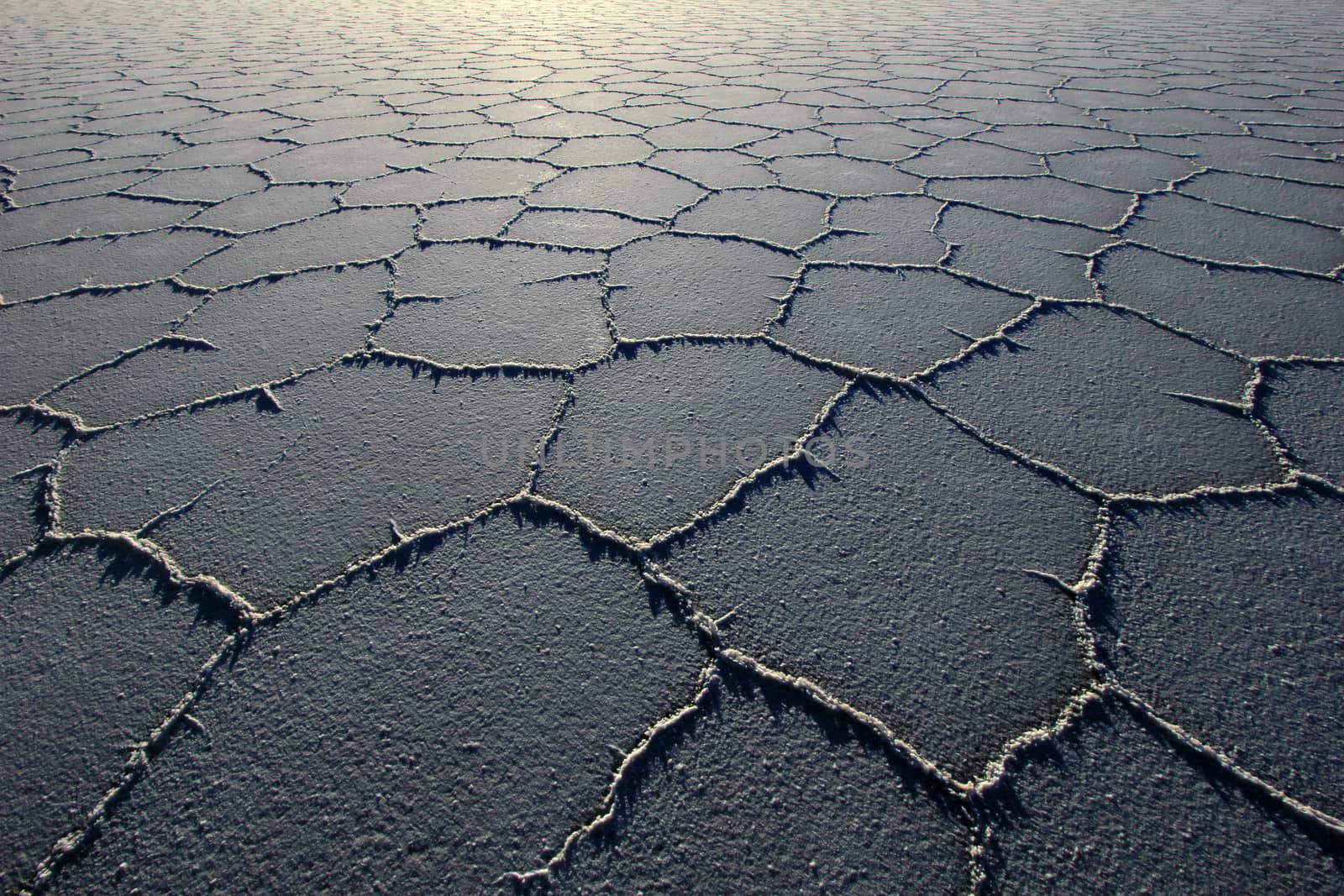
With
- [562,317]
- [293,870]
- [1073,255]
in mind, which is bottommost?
[293,870]

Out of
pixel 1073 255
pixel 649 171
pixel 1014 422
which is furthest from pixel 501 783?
pixel 649 171

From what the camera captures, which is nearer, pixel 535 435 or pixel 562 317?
pixel 535 435

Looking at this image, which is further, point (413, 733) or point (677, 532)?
point (677, 532)

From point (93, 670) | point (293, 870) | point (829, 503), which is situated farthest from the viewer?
point (829, 503)

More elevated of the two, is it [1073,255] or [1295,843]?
[1073,255]

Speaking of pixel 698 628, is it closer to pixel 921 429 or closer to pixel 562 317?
pixel 921 429

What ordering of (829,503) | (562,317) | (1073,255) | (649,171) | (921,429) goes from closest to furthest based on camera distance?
(829,503) < (921,429) < (562,317) < (1073,255) < (649,171)
